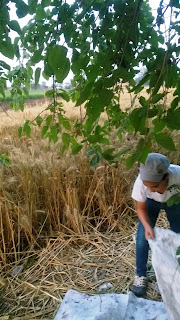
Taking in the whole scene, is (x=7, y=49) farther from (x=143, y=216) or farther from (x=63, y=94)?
(x=143, y=216)

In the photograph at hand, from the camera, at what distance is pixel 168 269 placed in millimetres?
1233

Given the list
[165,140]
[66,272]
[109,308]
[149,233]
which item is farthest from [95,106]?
[66,272]

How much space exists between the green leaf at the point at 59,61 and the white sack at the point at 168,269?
0.88 m

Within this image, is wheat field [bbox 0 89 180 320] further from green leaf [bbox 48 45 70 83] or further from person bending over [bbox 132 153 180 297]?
green leaf [bbox 48 45 70 83]

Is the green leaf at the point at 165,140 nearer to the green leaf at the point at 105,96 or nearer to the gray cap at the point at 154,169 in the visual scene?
the green leaf at the point at 105,96

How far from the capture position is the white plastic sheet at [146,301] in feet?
3.98

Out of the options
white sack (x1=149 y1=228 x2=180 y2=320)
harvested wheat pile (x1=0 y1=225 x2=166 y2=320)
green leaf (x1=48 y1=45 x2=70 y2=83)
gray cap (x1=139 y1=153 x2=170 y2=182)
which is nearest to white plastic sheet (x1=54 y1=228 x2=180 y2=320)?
white sack (x1=149 y1=228 x2=180 y2=320)

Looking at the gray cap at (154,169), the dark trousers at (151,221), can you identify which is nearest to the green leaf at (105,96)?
the gray cap at (154,169)

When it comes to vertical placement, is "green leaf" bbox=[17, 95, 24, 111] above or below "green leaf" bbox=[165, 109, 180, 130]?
below

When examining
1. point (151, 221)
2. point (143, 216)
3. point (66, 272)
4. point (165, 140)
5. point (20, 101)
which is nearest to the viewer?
point (165, 140)

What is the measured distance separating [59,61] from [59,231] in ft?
5.43

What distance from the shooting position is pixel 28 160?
2.12 metres

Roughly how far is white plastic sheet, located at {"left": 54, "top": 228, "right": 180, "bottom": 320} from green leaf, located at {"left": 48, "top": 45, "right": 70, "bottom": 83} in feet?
2.96

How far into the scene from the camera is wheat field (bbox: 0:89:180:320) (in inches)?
65.7
